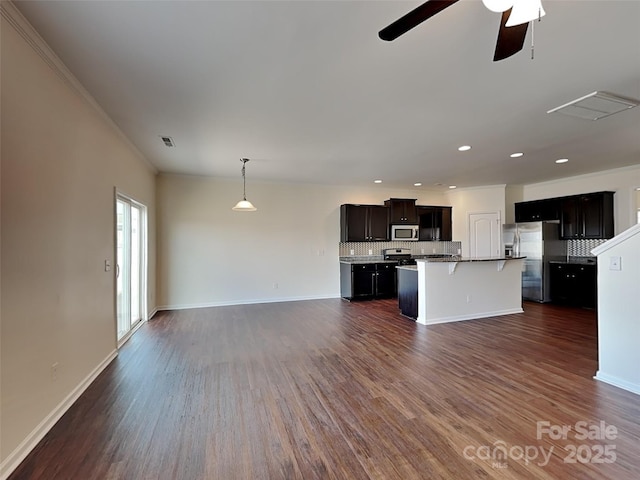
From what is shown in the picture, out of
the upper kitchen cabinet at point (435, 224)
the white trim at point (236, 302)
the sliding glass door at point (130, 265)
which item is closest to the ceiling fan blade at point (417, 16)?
the sliding glass door at point (130, 265)

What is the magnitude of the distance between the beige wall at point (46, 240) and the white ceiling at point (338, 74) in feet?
1.05

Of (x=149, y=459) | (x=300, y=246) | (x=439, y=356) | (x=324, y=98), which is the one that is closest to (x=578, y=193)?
(x=439, y=356)

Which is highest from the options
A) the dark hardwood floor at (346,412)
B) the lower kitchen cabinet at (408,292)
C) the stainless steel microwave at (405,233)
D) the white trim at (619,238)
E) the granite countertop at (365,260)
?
the stainless steel microwave at (405,233)

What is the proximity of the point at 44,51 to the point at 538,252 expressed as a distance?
7.89 m

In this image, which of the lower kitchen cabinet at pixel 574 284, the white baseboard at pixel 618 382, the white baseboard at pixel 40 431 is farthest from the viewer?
the lower kitchen cabinet at pixel 574 284

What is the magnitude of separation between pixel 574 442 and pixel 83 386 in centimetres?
377

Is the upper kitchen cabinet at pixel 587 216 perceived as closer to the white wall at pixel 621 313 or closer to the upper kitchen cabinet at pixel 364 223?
the upper kitchen cabinet at pixel 364 223

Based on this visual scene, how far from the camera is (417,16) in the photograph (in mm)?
1324

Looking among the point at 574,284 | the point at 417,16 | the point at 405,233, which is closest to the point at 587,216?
the point at 574,284

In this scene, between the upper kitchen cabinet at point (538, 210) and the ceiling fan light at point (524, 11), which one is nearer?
the ceiling fan light at point (524, 11)

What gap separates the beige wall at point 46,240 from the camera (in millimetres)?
→ 1789

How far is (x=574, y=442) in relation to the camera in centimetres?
197

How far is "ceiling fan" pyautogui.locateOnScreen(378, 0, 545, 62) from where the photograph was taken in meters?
1.29

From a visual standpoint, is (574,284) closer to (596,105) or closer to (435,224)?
(435,224)
